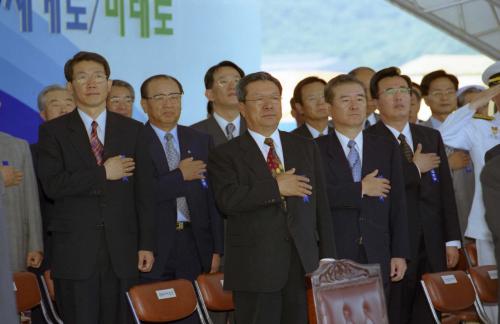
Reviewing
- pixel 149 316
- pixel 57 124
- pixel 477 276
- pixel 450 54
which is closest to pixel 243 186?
pixel 149 316

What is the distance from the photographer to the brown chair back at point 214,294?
449cm

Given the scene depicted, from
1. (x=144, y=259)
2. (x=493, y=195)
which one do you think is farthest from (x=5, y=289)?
(x=493, y=195)

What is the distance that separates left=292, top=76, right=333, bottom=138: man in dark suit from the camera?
20.0ft

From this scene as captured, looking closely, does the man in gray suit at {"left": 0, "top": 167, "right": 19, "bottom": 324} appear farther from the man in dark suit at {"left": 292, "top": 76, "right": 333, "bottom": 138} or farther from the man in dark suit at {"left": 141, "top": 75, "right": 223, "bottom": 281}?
the man in dark suit at {"left": 292, "top": 76, "right": 333, "bottom": 138}

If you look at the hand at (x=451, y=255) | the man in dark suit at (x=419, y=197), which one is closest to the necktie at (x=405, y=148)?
the man in dark suit at (x=419, y=197)

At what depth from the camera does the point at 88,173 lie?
4199 mm

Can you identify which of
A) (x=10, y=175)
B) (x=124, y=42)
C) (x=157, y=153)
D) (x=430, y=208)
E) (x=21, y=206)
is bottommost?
(x=430, y=208)

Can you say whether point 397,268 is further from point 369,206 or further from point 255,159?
point 255,159

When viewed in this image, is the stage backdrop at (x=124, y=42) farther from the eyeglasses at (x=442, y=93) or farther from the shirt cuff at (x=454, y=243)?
the shirt cuff at (x=454, y=243)

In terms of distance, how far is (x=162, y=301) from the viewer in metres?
4.18

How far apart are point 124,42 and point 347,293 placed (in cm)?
491

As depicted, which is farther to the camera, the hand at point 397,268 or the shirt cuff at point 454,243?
the shirt cuff at point 454,243

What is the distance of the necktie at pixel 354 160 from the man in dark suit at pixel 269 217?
0.54 metres

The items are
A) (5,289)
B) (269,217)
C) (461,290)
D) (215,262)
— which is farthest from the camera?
(215,262)
